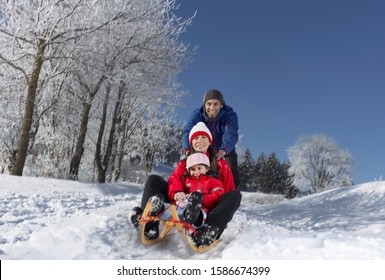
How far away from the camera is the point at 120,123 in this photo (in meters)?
15.7

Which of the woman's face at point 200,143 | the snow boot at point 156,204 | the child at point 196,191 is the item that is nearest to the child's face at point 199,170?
the child at point 196,191

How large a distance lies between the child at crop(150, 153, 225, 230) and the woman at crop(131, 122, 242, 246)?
4cm

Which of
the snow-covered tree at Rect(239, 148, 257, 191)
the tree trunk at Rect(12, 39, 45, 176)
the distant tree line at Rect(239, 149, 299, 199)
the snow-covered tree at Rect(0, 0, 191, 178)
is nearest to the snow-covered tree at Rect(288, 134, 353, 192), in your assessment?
the distant tree line at Rect(239, 149, 299, 199)

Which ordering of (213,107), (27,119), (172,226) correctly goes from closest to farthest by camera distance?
(172,226), (213,107), (27,119)

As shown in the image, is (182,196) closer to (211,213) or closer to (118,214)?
(211,213)

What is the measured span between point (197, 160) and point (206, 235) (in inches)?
32.4

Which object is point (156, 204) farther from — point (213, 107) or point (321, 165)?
point (321, 165)

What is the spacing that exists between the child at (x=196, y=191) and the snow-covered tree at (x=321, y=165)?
107 ft

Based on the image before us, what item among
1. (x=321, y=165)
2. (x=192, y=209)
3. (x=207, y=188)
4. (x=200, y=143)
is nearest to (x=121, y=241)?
(x=192, y=209)

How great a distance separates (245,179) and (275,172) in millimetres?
4818

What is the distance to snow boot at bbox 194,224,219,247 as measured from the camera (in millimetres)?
2975

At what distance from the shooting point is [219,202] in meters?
3.26

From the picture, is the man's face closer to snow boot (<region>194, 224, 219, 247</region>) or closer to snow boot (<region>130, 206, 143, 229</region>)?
snow boot (<region>130, 206, 143, 229</region>)

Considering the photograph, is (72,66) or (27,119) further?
(72,66)
